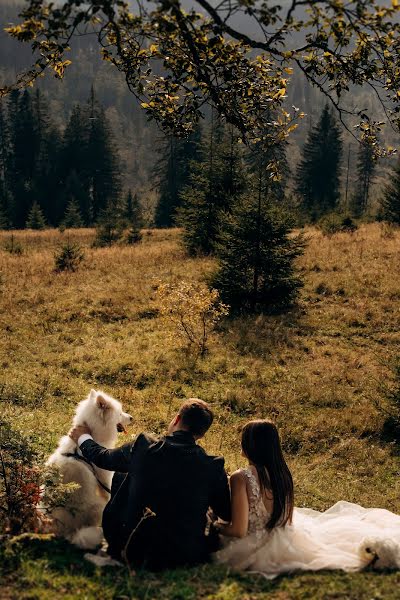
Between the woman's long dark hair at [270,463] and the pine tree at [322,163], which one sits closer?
the woman's long dark hair at [270,463]

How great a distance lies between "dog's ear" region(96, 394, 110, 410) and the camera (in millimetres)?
5398

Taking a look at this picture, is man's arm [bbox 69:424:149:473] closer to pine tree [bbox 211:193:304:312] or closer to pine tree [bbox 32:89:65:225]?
pine tree [bbox 211:193:304:312]

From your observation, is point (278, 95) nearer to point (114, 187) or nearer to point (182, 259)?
point (182, 259)

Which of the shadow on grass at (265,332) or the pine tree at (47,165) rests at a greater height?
the pine tree at (47,165)

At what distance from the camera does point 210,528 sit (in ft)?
16.1

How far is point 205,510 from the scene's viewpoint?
4.54 m

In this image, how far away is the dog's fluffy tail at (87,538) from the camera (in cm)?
470

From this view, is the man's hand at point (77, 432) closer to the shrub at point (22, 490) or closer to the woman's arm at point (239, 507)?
the shrub at point (22, 490)

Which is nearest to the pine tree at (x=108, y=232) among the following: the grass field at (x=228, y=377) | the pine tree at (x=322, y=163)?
the grass field at (x=228, y=377)

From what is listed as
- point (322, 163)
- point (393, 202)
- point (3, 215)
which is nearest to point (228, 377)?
point (393, 202)

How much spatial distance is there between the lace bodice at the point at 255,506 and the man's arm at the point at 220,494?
202 mm

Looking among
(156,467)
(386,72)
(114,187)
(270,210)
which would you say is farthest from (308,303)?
(114,187)

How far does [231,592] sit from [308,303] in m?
14.3

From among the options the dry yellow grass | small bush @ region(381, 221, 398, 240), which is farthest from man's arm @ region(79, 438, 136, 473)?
small bush @ region(381, 221, 398, 240)
